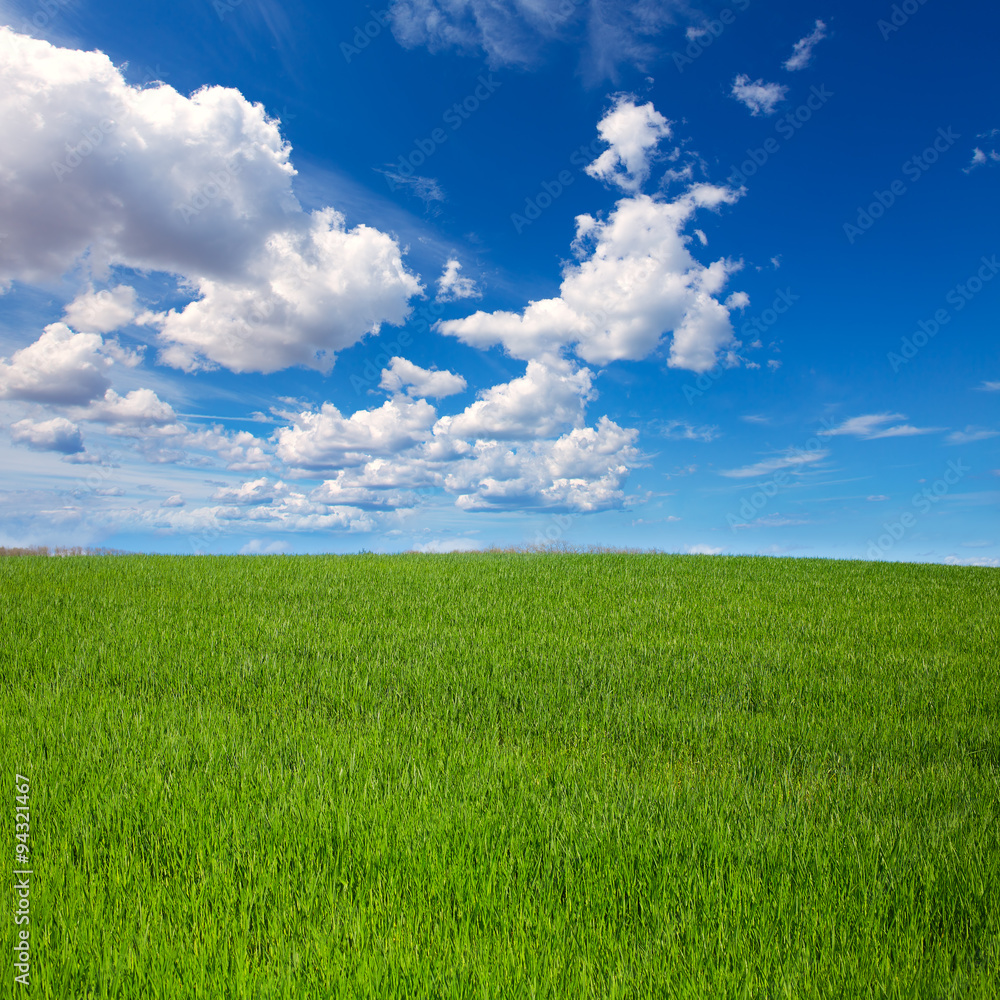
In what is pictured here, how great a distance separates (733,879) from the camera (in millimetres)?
3576

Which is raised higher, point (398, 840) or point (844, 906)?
point (398, 840)

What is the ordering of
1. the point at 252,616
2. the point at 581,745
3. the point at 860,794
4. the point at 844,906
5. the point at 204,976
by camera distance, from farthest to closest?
the point at 252,616 < the point at 581,745 < the point at 860,794 < the point at 844,906 < the point at 204,976

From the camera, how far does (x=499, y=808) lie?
429cm

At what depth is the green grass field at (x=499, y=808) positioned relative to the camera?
117 inches

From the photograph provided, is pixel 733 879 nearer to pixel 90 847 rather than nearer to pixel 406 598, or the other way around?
pixel 90 847

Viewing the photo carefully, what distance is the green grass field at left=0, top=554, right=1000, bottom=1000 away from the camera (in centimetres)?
298

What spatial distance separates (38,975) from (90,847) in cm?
110

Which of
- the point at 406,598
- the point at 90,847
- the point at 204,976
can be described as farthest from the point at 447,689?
the point at 406,598

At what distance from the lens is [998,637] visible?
416 inches

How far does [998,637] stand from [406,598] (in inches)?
426

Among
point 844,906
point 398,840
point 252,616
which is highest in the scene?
point 252,616

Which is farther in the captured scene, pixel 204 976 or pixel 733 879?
pixel 733 879

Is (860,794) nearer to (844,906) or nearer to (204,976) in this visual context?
(844,906)

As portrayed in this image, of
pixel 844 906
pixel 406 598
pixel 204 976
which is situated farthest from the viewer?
pixel 406 598
